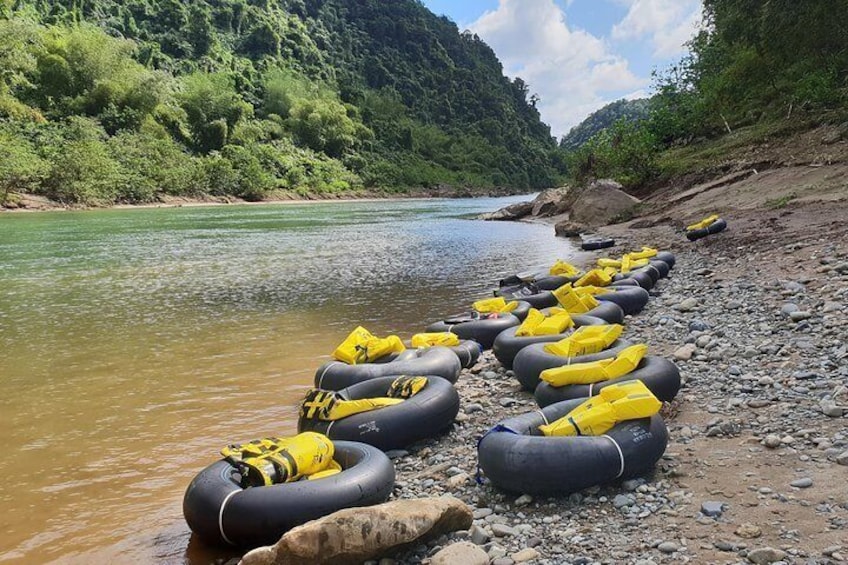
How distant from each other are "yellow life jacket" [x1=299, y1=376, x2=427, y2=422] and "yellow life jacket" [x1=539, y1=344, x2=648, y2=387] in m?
1.28

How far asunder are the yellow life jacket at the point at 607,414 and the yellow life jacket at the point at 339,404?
1638 millimetres

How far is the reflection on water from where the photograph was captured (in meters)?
4.70

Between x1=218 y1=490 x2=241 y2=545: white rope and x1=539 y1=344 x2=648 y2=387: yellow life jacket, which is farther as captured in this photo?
x1=539 y1=344 x2=648 y2=387: yellow life jacket

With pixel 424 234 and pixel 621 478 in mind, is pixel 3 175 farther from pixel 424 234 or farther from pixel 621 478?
pixel 621 478

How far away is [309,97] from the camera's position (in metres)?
110

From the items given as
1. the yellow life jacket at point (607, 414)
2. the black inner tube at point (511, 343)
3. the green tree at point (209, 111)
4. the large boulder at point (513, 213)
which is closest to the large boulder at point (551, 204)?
the large boulder at point (513, 213)

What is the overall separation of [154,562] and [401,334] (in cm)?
625

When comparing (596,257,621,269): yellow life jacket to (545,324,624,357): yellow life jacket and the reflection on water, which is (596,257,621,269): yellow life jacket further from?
(545,324,624,357): yellow life jacket

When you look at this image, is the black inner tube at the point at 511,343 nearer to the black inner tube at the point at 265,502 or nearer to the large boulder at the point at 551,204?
the black inner tube at the point at 265,502

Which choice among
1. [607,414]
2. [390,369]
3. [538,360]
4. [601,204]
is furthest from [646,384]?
[601,204]

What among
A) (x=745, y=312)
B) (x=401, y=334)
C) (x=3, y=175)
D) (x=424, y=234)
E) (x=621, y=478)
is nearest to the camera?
(x=621, y=478)

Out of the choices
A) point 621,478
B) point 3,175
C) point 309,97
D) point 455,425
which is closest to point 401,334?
point 455,425

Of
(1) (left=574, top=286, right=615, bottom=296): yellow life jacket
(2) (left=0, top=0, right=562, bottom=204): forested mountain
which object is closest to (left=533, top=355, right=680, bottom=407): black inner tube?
(1) (left=574, top=286, right=615, bottom=296): yellow life jacket

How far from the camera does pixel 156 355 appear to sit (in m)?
8.72
